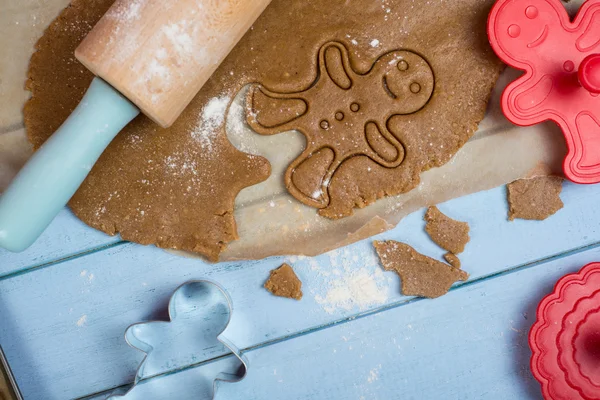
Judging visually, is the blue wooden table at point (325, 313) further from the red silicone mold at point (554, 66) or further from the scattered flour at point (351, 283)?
the red silicone mold at point (554, 66)

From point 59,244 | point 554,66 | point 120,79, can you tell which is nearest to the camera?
point 120,79

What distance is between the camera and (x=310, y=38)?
1.05 m

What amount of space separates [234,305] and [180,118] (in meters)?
0.41

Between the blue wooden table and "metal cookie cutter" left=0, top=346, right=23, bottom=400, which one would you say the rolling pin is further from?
"metal cookie cutter" left=0, top=346, right=23, bottom=400

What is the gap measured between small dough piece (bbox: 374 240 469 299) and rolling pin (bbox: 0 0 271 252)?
20.8 inches

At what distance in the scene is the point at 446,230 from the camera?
1088 mm

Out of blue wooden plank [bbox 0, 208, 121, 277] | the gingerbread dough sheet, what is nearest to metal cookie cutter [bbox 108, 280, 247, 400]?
the gingerbread dough sheet

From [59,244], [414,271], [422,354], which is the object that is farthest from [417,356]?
[59,244]

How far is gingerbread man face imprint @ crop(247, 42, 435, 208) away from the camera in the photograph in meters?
1.06

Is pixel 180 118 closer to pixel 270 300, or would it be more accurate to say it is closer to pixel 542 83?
pixel 270 300

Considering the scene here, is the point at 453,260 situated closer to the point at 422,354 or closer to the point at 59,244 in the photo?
the point at 422,354

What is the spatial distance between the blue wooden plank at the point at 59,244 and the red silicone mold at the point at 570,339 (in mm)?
915

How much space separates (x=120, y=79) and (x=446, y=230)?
70 cm

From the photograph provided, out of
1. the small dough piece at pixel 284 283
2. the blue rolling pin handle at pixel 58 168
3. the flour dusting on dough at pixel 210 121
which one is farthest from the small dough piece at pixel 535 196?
the blue rolling pin handle at pixel 58 168
